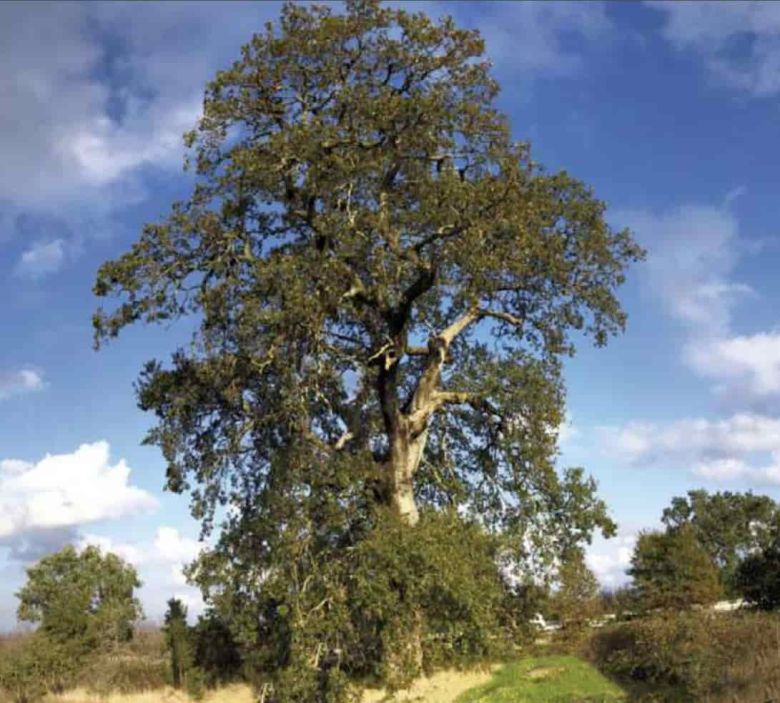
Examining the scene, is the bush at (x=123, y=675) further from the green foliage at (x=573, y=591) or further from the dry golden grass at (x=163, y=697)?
the green foliage at (x=573, y=591)

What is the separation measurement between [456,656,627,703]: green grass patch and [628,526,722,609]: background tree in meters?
6.20

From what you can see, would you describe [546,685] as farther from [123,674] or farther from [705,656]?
[123,674]

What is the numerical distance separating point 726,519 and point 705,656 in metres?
31.3

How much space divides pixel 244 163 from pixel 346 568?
10091 millimetres

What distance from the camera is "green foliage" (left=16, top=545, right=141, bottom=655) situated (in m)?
30.9

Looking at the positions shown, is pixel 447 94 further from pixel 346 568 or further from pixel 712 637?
pixel 712 637

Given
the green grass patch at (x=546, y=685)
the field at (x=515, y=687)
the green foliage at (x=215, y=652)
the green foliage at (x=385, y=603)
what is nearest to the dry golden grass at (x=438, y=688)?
the field at (x=515, y=687)

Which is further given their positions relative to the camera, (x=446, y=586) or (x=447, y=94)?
(x=447, y=94)

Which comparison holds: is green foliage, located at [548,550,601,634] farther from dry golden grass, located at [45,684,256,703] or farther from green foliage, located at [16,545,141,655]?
green foliage, located at [16,545,141,655]

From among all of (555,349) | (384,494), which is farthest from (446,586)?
(555,349)

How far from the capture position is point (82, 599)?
33000mm

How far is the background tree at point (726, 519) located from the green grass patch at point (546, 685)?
24347 mm

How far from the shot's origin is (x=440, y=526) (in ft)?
65.5

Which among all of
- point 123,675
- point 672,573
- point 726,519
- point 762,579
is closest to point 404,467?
point 123,675
